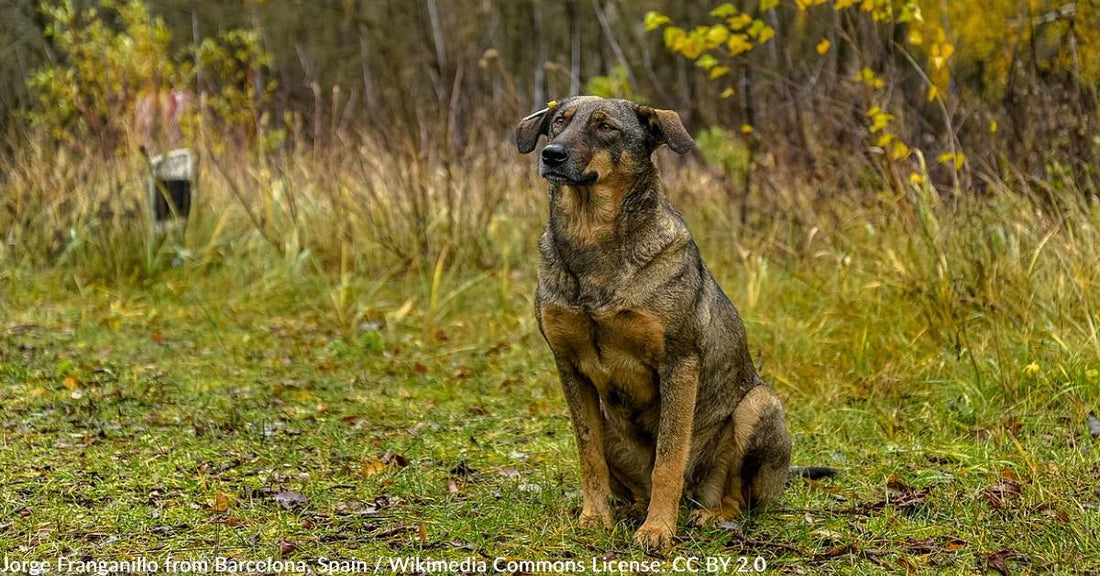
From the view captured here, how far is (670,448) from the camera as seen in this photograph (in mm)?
4152

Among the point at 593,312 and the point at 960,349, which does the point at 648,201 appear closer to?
the point at 593,312

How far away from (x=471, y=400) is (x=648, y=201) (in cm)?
281

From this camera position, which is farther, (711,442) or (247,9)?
(247,9)

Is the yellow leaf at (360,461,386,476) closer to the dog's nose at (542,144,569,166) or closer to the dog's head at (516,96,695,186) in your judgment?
the dog's head at (516,96,695,186)

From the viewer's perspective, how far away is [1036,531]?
4.24m

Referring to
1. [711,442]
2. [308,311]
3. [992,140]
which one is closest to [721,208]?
[992,140]

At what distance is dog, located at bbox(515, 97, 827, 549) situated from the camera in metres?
4.09

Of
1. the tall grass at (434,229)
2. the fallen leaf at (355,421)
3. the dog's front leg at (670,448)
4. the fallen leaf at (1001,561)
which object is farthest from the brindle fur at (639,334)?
the tall grass at (434,229)

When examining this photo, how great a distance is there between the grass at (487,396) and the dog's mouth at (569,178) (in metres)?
1.32

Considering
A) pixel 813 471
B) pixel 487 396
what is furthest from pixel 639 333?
pixel 487 396

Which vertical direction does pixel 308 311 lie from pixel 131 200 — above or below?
below

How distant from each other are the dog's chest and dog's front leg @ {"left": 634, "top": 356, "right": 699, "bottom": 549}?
0.33 feet

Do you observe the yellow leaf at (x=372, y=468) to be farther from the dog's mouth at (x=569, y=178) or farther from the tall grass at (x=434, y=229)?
the tall grass at (x=434, y=229)

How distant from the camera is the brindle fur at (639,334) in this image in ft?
13.4
